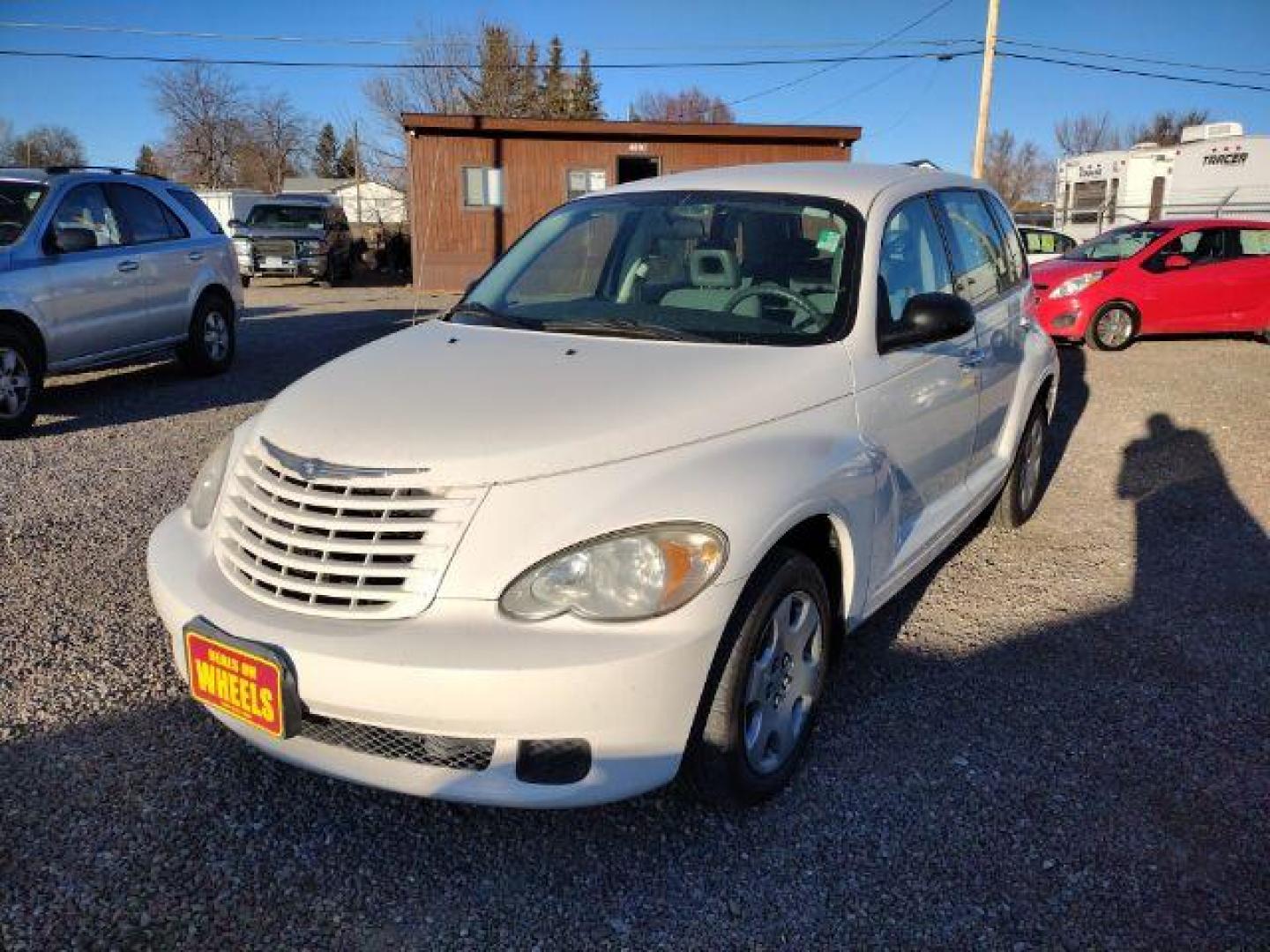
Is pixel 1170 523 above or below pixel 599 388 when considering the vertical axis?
below

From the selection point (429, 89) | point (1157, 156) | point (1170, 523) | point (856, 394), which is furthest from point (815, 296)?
point (429, 89)

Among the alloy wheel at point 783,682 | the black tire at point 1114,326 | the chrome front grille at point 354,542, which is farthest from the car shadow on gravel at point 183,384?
the black tire at point 1114,326

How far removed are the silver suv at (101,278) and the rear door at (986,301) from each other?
20.6 ft

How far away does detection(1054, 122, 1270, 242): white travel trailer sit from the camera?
69.9 ft

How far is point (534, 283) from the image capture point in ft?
12.4

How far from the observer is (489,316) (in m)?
3.60

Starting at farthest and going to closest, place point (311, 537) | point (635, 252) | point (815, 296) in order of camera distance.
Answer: point (635, 252) → point (815, 296) → point (311, 537)

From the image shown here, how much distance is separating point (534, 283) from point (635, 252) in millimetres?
413

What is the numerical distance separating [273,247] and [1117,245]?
16531 millimetres

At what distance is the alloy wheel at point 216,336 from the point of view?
912cm

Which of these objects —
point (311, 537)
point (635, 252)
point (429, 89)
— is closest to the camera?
point (311, 537)

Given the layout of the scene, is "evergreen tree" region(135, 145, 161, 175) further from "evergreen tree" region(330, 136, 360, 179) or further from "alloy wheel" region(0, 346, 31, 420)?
"alloy wheel" region(0, 346, 31, 420)

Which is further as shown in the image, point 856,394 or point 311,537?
point 856,394

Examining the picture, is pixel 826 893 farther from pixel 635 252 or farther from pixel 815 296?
pixel 635 252
